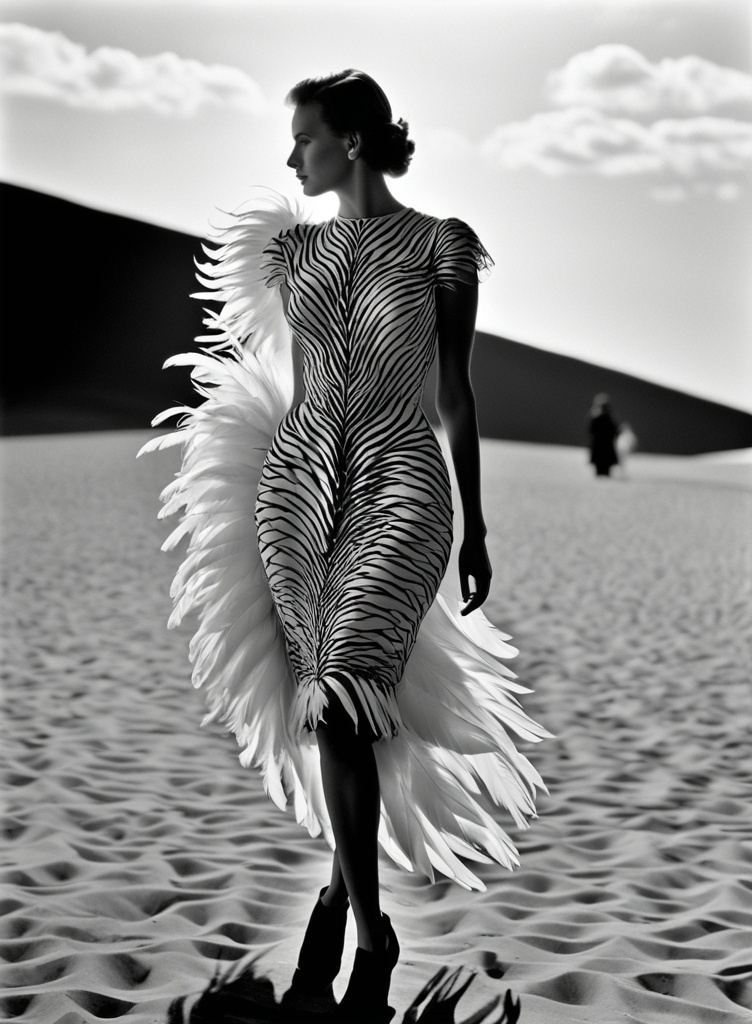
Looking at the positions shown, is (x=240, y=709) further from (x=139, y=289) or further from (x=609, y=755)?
(x=139, y=289)

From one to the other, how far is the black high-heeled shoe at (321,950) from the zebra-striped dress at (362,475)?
550 millimetres

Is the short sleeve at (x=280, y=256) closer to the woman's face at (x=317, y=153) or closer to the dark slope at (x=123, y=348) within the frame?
the woman's face at (x=317, y=153)

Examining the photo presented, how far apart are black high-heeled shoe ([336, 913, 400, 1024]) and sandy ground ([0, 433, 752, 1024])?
0.36ft

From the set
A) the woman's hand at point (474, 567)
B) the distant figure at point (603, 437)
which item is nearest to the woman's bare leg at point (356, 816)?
the woman's hand at point (474, 567)

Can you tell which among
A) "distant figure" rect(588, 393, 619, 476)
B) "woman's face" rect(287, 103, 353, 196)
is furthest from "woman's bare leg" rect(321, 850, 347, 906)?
"distant figure" rect(588, 393, 619, 476)

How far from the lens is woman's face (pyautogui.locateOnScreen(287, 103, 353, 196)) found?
9.60ft

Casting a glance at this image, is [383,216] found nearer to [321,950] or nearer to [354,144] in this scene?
[354,144]

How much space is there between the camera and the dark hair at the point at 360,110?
2.90 metres

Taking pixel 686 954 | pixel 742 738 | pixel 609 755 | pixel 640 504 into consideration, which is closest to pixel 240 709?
pixel 686 954

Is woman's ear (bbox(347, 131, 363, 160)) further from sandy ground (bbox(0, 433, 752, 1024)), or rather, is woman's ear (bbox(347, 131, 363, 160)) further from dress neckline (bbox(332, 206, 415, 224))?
sandy ground (bbox(0, 433, 752, 1024))

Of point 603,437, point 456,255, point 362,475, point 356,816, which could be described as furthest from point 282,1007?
point 603,437

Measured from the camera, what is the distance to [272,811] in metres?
4.61

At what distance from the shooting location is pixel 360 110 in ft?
9.56

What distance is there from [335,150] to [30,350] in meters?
46.7
